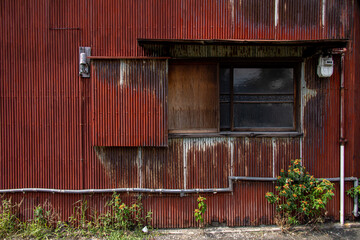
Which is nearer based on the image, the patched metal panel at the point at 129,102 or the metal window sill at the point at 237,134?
the patched metal panel at the point at 129,102

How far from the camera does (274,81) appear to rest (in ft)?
16.2

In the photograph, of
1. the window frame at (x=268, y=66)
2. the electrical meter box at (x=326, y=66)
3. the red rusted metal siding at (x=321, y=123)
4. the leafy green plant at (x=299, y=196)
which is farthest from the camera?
the window frame at (x=268, y=66)

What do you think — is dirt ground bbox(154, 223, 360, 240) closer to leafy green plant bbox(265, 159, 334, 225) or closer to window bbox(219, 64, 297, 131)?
leafy green plant bbox(265, 159, 334, 225)

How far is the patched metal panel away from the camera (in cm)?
450

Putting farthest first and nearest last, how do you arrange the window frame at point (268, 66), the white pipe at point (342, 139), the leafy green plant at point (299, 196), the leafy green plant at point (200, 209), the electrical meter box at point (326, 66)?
the window frame at point (268, 66) < the white pipe at point (342, 139) < the electrical meter box at point (326, 66) < the leafy green plant at point (200, 209) < the leafy green plant at point (299, 196)

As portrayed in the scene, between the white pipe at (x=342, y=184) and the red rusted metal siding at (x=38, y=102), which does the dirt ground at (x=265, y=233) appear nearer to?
the white pipe at (x=342, y=184)

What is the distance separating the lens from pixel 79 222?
15.1 ft

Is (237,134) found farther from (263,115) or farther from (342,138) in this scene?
(342,138)

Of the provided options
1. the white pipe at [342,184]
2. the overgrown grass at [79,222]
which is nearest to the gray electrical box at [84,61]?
the overgrown grass at [79,222]

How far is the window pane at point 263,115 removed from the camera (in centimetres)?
492

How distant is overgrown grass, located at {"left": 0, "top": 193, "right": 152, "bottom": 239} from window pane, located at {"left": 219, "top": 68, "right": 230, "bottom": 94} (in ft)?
10.1

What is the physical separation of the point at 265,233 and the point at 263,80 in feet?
10.7

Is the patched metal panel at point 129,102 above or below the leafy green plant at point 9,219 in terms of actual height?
above

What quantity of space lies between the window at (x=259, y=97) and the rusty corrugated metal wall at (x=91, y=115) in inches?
16.4
